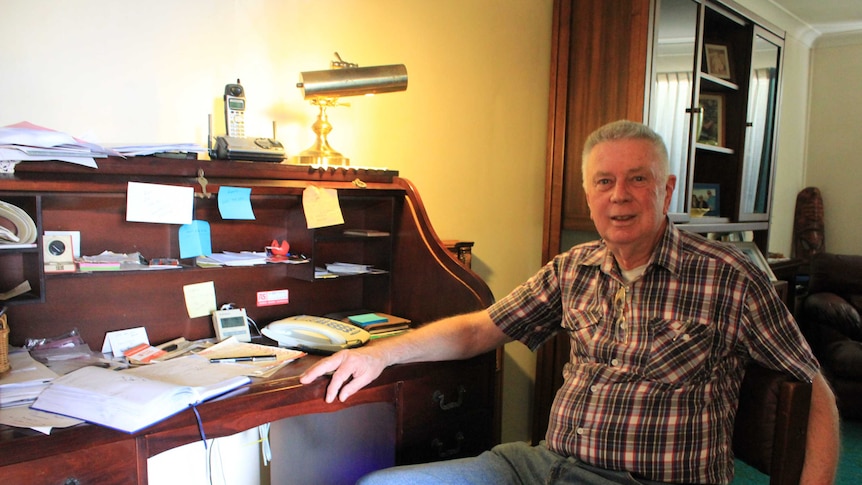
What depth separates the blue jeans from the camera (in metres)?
1.16

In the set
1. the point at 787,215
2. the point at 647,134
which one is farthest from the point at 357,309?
the point at 787,215

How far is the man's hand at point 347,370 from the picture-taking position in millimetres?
1178

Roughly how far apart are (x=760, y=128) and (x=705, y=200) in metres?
0.60

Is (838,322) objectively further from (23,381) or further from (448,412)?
(23,381)

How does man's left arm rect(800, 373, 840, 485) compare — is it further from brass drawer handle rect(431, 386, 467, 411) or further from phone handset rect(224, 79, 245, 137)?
phone handset rect(224, 79, 245, 137)

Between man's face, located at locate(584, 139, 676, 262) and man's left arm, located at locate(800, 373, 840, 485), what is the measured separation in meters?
0.44

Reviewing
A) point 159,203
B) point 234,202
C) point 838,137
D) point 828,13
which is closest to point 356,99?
point 234,202

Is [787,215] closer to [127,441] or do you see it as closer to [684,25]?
[684,25]

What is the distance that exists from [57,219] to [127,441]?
62 centimetres

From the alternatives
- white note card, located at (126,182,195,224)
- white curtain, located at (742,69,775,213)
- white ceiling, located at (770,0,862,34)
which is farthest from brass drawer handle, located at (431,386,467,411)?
white ceiling, located at (770,0,862,34)

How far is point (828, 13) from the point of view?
383 cm

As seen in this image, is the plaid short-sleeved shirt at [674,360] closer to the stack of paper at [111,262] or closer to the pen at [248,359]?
the pen at [248,359]

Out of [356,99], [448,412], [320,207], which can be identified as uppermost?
[356,99]

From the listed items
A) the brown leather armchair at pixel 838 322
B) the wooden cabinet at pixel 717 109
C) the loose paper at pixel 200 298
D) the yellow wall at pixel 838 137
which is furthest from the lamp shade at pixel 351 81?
the yellow wall at pixel 838 137
